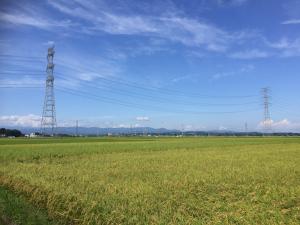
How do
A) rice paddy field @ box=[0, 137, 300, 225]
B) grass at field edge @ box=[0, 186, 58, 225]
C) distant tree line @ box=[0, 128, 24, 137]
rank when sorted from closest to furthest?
rice paddy field @ box=[0, 137, 300, 225]
grass at field edge @ box=[0, 186, 58, 225]
distant tree line @ box=[0, 128, 24, 137]

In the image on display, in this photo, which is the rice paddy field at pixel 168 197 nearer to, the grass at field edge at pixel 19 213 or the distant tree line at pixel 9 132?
the grass at field edge at pixel 19 213

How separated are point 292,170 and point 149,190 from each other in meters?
10.1

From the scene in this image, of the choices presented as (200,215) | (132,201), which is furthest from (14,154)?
(200,215)

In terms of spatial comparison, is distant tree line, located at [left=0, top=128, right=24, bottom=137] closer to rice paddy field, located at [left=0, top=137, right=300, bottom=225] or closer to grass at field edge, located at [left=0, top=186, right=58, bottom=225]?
rice paddy field, located at [left=0, top=137, right=300, bottom=225]

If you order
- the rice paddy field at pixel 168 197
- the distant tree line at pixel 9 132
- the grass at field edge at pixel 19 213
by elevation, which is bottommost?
the grass at field edge at pixel 19 213

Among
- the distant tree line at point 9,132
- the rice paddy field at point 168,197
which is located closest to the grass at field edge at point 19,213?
the rice paddy field at point 168,197

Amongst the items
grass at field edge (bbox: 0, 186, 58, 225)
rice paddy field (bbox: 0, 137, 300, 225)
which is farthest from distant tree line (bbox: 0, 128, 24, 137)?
grass at field edge (bbox: 0, 186, 58, 225)

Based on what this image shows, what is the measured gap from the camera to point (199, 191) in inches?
561

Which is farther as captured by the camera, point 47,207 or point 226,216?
point 47,207

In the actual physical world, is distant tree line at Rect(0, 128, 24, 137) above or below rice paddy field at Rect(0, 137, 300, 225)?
above

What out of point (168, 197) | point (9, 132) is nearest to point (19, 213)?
point (168, 197)

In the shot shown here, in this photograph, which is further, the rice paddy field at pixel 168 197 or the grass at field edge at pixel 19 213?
the grass at field edge at pixel 19 213

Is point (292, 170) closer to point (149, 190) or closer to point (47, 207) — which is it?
point (149, 190)

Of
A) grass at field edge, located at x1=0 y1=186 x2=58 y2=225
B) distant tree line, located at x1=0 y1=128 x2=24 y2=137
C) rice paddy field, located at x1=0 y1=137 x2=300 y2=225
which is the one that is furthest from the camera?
distant tree line, located at x1=0 y1=128 x2=24 y2=137
